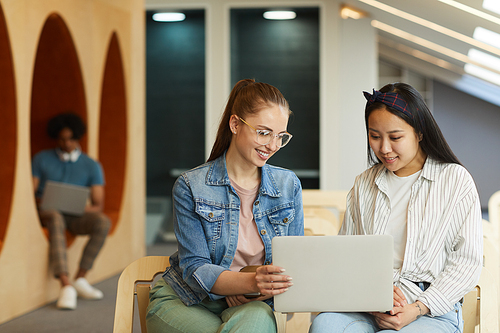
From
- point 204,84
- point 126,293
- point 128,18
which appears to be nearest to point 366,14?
point 204,84

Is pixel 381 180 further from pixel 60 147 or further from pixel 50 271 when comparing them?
pixel 60 147

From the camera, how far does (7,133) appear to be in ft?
11.0

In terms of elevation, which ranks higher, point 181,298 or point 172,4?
point 172,4

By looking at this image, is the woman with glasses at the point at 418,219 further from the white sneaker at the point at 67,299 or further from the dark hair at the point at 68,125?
the dark hair at the point at 68,125

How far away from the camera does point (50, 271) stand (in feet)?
12.3

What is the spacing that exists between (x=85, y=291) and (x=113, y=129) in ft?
5.94

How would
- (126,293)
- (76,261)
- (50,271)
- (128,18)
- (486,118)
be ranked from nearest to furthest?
(126,293) < (50,271) < (76,261) < (128,18) < (486,118)

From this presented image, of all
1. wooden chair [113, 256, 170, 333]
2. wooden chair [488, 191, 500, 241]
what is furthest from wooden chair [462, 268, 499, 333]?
wooden chair [488, 191, 500, 241]

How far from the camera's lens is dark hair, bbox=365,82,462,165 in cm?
159

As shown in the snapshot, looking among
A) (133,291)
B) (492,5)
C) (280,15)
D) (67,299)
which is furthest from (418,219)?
(280,15)

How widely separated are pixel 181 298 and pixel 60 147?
2.95m

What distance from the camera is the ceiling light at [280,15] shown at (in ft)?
20.9

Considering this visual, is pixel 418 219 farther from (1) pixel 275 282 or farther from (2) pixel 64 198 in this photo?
(2) pixel 64 198

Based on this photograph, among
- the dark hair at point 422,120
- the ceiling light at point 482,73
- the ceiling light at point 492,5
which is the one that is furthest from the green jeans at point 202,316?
the ceiling light at point 482,73
